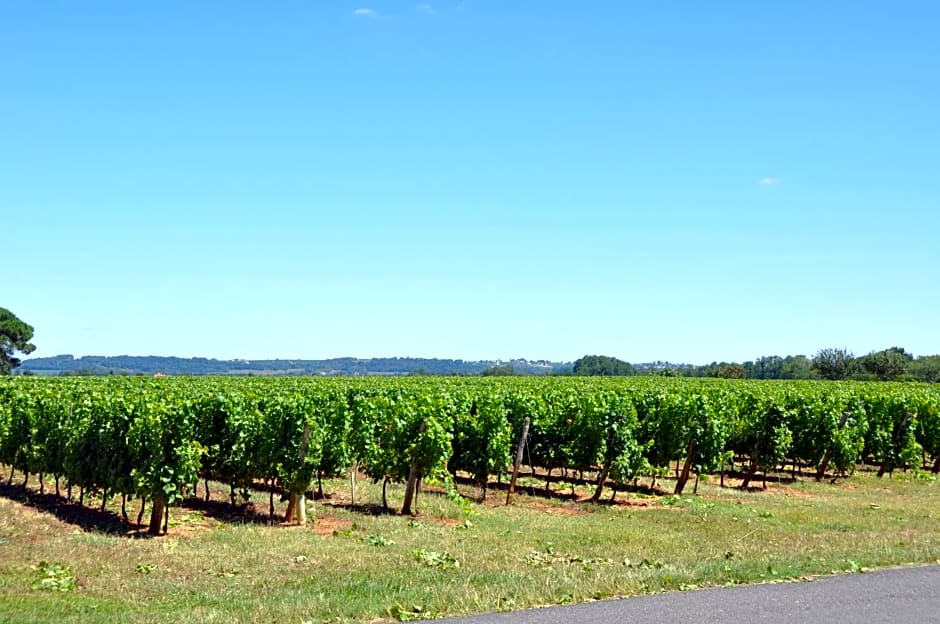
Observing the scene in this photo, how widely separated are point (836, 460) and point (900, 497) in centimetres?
294

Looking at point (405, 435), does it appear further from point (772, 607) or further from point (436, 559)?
point (772, 607)

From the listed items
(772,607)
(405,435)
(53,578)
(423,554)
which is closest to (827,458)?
(405,435)

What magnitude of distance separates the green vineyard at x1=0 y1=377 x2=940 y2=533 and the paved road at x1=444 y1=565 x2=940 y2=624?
9.43 meters

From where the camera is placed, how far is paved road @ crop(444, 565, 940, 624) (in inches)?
298

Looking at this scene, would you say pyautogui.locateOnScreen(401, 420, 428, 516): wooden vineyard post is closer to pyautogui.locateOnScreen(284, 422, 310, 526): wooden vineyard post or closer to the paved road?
pyautogui.locateOnScreen(284, 422, 310, 526): wooden vineyard post

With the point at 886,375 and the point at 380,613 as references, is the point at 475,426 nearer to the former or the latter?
the point at 380,613

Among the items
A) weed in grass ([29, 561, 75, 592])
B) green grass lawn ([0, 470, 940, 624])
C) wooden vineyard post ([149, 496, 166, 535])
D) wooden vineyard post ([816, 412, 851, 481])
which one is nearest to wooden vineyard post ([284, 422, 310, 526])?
green grass lawn ([0, 470, 940, 624])

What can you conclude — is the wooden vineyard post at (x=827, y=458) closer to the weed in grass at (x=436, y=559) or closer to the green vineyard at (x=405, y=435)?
the green vineyard at (x=405, y=435)

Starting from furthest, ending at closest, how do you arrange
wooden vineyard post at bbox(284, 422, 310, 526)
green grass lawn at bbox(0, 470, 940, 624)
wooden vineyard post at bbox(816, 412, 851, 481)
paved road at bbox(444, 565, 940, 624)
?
wooden vineyard post at bbox(816, 412, 851, 481) < wooden vineyard post at bbox(284, 422, 310, 526) < green grass lawn at bbox(0, 470, 940, 624) < paved road at bbox(444, 565, 940, 624)

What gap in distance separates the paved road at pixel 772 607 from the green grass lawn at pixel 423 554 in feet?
1.26

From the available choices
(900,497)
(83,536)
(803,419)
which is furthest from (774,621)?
(803,419)

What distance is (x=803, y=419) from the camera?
2597cm

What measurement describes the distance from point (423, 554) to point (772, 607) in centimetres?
595

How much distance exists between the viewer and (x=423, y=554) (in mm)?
12609
